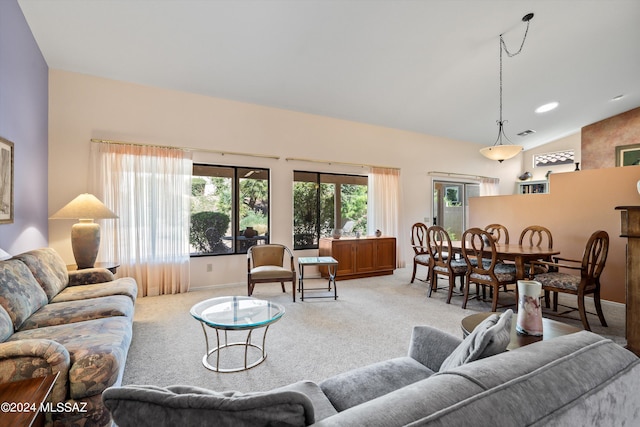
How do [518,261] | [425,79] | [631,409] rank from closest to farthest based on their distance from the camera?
[631,409] → [518,261] → [425,79]

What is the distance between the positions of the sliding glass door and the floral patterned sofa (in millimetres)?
6445

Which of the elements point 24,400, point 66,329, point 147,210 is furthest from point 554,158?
point 24,400

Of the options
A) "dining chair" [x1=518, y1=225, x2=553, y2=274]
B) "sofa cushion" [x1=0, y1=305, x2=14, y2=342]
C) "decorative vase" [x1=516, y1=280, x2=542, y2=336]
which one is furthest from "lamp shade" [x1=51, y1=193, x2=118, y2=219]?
"dining chair" [x1=518, y1=225, x2=553, y2=274]

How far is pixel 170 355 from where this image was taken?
259 cm

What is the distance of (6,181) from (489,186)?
9.11 meters

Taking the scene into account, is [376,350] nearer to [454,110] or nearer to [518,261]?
[518,261]

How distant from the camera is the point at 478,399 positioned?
0.67 m

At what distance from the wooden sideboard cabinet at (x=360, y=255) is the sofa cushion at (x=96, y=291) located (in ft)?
10.3

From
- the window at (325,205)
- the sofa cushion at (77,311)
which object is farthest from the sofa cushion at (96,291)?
the window at (325,205)

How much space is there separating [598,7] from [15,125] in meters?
6.60

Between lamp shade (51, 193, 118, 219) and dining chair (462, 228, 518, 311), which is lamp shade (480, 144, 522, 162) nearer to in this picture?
dining chair (462, 228, 518, 311)

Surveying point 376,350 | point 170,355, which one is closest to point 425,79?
point 376,350

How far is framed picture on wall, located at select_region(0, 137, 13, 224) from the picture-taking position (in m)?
2.70

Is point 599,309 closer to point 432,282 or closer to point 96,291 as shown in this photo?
point 432,282
